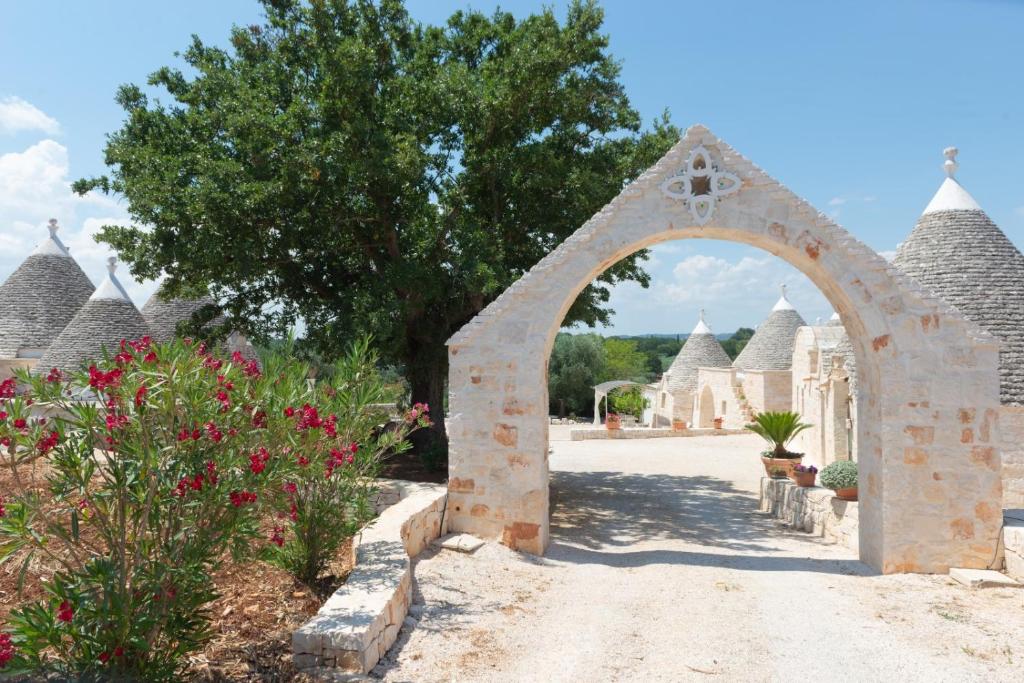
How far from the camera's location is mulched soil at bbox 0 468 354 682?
367cm

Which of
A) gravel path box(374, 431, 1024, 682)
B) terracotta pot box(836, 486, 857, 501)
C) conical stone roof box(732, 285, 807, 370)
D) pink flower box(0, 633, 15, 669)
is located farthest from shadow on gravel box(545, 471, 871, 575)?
conical stone roof box(732, 285, 807, 370)

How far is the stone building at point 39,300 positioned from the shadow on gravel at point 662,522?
13.9m

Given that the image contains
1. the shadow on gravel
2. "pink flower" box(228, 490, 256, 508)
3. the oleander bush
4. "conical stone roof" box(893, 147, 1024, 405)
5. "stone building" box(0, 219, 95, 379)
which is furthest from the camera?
"stone building" box(0, 219, 95, 379)

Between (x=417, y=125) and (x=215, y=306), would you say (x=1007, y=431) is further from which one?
(x=215, y=306)

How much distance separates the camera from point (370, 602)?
4074 mm

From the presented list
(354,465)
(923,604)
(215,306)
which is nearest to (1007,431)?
(923,604)

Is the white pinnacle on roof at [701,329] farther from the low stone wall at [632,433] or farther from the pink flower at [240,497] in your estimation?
the pink flower at [240,497]

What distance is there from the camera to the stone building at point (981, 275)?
8578 mm

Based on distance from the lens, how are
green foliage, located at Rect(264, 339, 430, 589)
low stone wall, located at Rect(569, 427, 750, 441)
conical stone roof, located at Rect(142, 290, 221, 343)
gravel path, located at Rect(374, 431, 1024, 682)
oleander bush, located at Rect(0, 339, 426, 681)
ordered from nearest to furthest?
oleander bush, located at Rect(0, 339, 426, 681) < gravel path, located at Rect(374, 431, 1024, 682) < green foliage, located at Rect(264, 339, 430, 589) < conical stone roof, located at Rect(142, 290, 221, 343) < low stone wall, located at Rect(569, 427, 750, 441)

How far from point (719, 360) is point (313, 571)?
981 inches

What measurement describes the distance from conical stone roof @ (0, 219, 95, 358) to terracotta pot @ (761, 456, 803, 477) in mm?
17287

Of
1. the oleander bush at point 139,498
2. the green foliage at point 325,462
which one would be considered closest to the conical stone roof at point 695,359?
the green foliage at point 325,462

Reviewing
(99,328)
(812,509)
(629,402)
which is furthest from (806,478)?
(629,402)

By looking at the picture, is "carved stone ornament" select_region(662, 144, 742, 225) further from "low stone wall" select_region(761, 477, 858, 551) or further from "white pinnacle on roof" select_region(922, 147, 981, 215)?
"white pinnacle on roof" select_region(922, 147, 981, 215)
